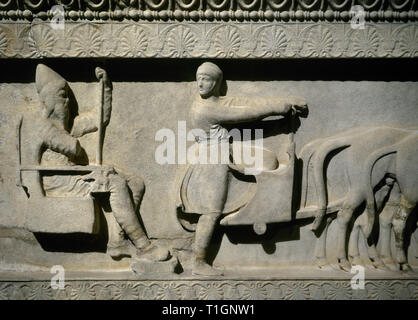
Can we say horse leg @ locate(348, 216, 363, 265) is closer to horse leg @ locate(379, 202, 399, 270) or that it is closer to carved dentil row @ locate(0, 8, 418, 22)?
horse leg @ locate(379, 202, 399, 270)

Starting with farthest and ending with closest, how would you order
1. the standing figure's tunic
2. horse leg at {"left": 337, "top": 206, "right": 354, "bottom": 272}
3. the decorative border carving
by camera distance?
horse leg at {"left": 337, "top": 206, "right": 354, "bottom": 272}
the standing figure's tunic
the decorative border carving

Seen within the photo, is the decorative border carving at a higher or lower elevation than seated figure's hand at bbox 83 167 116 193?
higher

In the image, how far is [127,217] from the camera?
3441 millimetres

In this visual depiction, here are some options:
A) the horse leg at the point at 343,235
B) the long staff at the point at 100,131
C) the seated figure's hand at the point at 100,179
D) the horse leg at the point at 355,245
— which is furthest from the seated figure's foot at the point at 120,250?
the horse leg at the point at 355,245

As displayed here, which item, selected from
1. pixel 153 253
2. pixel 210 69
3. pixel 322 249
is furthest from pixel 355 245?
pixel 210 69

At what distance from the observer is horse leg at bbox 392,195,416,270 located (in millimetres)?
3492

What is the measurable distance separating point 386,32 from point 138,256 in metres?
2.49

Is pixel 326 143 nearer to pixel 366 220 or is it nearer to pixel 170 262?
pixel 366 220

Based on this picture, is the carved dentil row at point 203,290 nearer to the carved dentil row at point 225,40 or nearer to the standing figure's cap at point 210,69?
the standing figure's cap at point 210,69

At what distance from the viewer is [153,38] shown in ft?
11.0

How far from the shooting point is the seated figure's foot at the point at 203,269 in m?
3.46

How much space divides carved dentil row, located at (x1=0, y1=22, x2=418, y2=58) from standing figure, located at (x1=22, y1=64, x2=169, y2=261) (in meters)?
0.23

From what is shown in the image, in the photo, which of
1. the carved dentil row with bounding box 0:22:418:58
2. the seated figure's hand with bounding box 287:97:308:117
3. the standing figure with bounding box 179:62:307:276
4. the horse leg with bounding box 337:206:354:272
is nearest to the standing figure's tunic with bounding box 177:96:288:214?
the standing figure with bounding box 179:62:307:276
